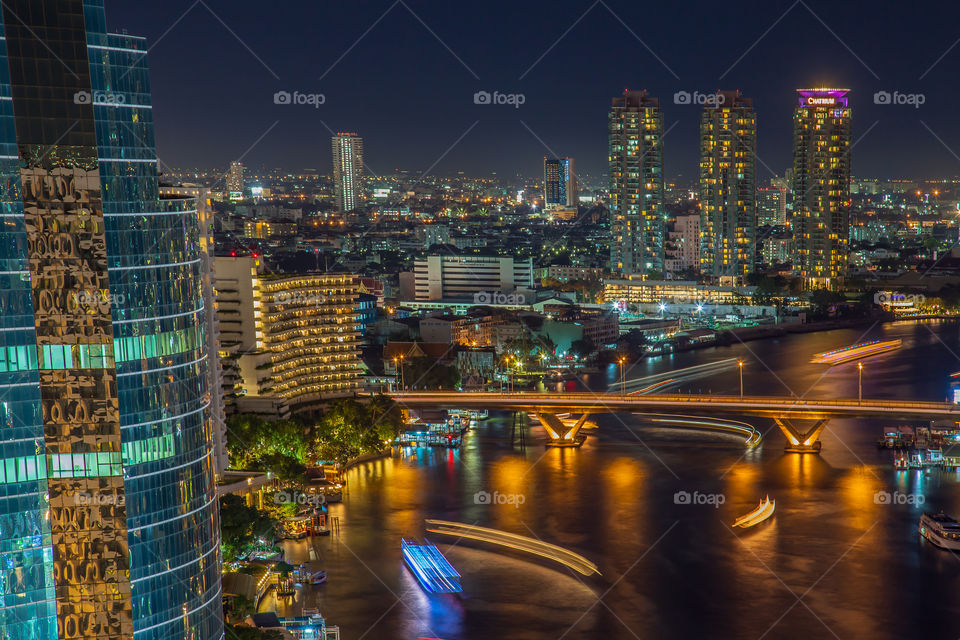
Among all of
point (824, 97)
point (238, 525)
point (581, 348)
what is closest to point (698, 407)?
point (238, 525)

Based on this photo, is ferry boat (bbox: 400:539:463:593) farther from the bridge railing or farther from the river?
the bridge railing

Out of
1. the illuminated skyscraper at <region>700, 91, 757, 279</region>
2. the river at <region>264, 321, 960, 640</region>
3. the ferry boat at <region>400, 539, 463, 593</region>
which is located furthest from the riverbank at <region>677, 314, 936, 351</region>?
the ferry boat at <region>400, 539, 463, 593</region>

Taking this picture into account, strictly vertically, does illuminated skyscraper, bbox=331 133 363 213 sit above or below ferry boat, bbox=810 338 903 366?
above

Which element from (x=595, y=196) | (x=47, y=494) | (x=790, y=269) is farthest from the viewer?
(x=595, y=196)

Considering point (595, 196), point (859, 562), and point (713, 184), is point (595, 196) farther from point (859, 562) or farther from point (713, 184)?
point (859, 562)

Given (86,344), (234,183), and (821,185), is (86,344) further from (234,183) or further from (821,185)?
(234,183)

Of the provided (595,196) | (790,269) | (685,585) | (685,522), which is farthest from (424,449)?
(595,196)
